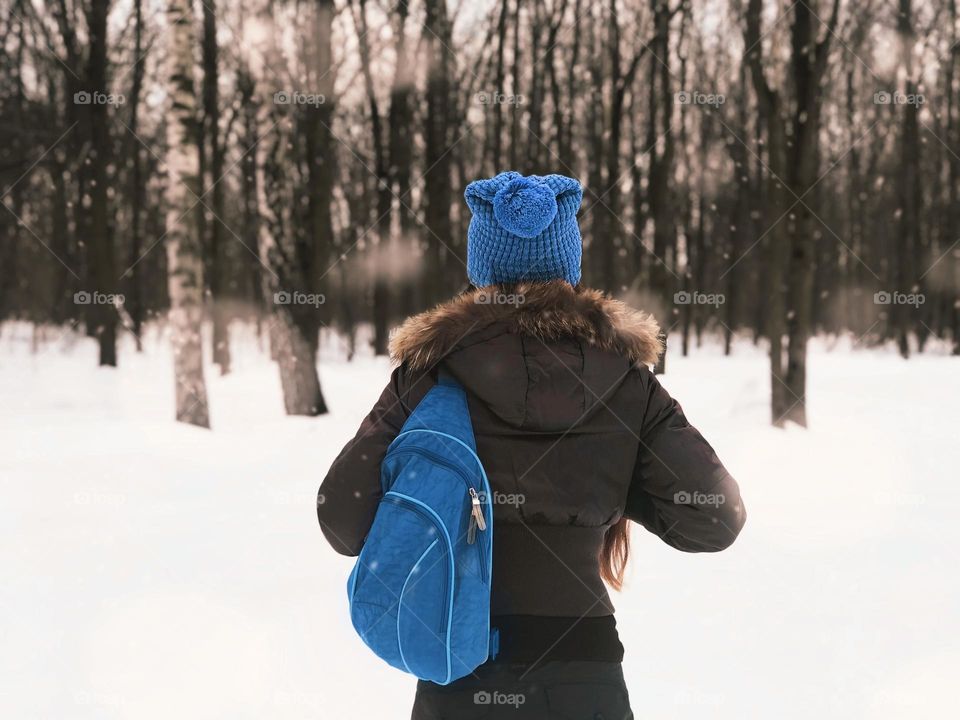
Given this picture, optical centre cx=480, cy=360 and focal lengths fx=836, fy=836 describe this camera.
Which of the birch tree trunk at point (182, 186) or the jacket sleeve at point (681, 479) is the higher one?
the birch tree trunk at point (182, 186)

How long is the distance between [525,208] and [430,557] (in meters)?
0.63

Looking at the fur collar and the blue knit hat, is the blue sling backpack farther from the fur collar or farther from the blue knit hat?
the blue knit hat

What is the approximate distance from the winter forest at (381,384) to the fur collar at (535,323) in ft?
8.33

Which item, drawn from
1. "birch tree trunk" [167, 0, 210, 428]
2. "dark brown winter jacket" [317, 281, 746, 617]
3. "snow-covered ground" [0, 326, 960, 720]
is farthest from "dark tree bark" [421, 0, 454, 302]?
"dark brown winter jacket" [317, 281, 746, 617]

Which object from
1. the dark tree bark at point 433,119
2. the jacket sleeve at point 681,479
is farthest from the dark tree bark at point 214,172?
the jacket sleeve at point 681,479

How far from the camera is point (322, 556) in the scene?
5.30m

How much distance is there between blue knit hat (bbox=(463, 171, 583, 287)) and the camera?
1.53 metres

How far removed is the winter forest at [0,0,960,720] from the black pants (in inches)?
89.3

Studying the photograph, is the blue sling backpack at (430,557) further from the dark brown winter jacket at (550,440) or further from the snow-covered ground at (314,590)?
the snow-covered ground at (314,590)

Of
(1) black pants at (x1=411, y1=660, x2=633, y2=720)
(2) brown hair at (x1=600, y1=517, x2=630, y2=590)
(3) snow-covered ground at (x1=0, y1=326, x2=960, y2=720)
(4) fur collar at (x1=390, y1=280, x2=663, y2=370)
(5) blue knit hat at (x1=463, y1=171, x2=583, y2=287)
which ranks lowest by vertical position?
(3) snow-covered ground at (x1=0, y1=326, x2=960, y2=720)

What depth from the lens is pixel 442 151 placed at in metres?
19.0

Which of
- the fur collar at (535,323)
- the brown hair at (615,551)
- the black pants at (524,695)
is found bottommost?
the black pants at (524,695)

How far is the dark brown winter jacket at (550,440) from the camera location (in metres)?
1.46

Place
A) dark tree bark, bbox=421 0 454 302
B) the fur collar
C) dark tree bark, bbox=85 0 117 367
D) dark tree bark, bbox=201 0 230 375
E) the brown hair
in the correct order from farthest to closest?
1. dark tree bark, bbox=421 0 454 302
2. dark tree bark, bbox=201 0 230 375
3. dark tree bark, bbox=85 0 117 367
4. the brown hair
5. the fur collar
